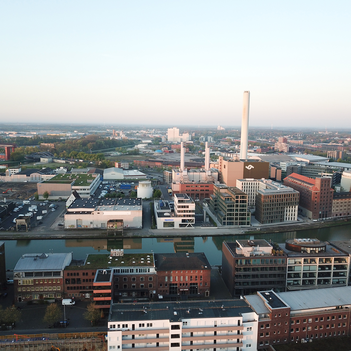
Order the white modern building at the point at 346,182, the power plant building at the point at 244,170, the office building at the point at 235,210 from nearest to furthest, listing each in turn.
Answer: the office building at the point at 235,210, the power plant building at the point at 244,170, the white modern building at the point at 346,182

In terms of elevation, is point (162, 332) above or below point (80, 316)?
above

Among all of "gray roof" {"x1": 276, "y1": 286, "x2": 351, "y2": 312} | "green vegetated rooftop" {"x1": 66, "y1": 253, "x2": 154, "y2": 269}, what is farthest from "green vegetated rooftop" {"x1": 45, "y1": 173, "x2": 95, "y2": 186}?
"gray roof" {"x1": 276, "y1": 286, "x2": 351, "y2": 312}

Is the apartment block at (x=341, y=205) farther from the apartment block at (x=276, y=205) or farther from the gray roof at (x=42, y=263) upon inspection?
the gray roof at (x=42, y=263)

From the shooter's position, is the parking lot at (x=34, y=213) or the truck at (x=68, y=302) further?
the parking lot at (x=34, y=213)

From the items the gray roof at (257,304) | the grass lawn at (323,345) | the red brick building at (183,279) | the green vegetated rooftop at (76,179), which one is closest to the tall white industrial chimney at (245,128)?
the green vegetated rooftop at (76,179)

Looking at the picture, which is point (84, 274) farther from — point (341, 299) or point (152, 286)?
point (341, 299)

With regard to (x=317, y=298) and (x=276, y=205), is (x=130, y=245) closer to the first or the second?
(x=276, y=205)

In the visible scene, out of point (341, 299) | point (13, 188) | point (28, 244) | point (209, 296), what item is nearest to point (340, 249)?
point (341, 299)
